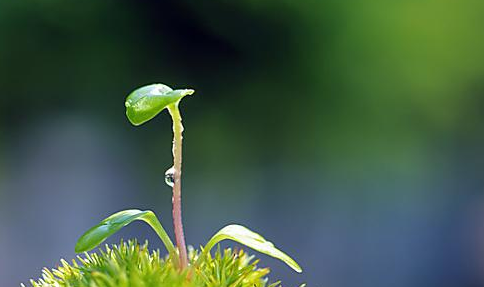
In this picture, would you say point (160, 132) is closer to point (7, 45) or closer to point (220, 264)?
point (7, 45)

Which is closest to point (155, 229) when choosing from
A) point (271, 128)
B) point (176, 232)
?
point (176, 232)

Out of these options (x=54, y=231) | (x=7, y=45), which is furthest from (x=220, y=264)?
(x=7, y=45)

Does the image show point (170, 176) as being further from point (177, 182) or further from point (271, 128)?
point (271, 128)

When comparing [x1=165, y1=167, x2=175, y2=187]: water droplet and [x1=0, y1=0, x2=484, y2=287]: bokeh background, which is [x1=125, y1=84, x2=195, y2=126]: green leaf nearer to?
[x1=165, y1=167, x2=175, y2=187]: water droplet

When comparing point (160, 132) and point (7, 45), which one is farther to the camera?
point (160, 132)

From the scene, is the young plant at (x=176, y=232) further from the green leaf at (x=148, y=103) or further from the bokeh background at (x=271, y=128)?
the bokeh background at (x=271, y=128)

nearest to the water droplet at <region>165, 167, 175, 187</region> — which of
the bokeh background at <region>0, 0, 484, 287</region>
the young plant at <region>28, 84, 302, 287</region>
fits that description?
the young plant at <region>28, 84, 302, 287</region>
